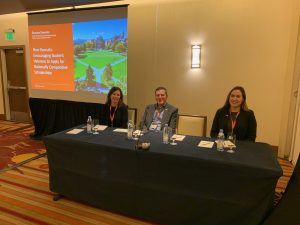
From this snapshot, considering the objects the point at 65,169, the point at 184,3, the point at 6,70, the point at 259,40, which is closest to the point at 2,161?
the point at 65,169

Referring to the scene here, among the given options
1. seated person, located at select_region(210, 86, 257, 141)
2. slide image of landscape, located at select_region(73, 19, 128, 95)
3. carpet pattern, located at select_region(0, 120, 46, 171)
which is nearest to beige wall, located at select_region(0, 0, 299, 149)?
slide image of landscape, located at select_region(73, 19, 128, 95)

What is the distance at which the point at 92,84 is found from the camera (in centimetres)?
457

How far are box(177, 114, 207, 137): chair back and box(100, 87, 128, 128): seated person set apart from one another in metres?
0.78

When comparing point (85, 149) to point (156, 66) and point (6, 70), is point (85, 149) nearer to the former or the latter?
point (156, 66)

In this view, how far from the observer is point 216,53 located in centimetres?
420

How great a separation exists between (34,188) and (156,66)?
9.66ft

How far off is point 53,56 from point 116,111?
7.46 feet

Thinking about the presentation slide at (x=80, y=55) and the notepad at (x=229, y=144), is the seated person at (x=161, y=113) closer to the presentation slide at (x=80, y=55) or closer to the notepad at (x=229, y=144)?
the notepad at (x=229, y=144)

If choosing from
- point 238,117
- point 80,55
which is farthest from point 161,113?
point 80,55

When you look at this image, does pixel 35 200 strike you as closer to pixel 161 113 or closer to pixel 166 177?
pixel 166 177

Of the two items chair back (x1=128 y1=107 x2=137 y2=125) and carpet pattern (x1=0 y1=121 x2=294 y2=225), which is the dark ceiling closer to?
chair back (x1=128 y1=107 x2=137 y2=125)

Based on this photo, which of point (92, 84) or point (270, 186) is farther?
point (92, 84)

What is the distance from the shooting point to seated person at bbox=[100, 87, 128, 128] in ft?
11.0

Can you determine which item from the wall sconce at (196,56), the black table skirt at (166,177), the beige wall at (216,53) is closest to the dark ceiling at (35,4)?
the beige wall at (216,53)
